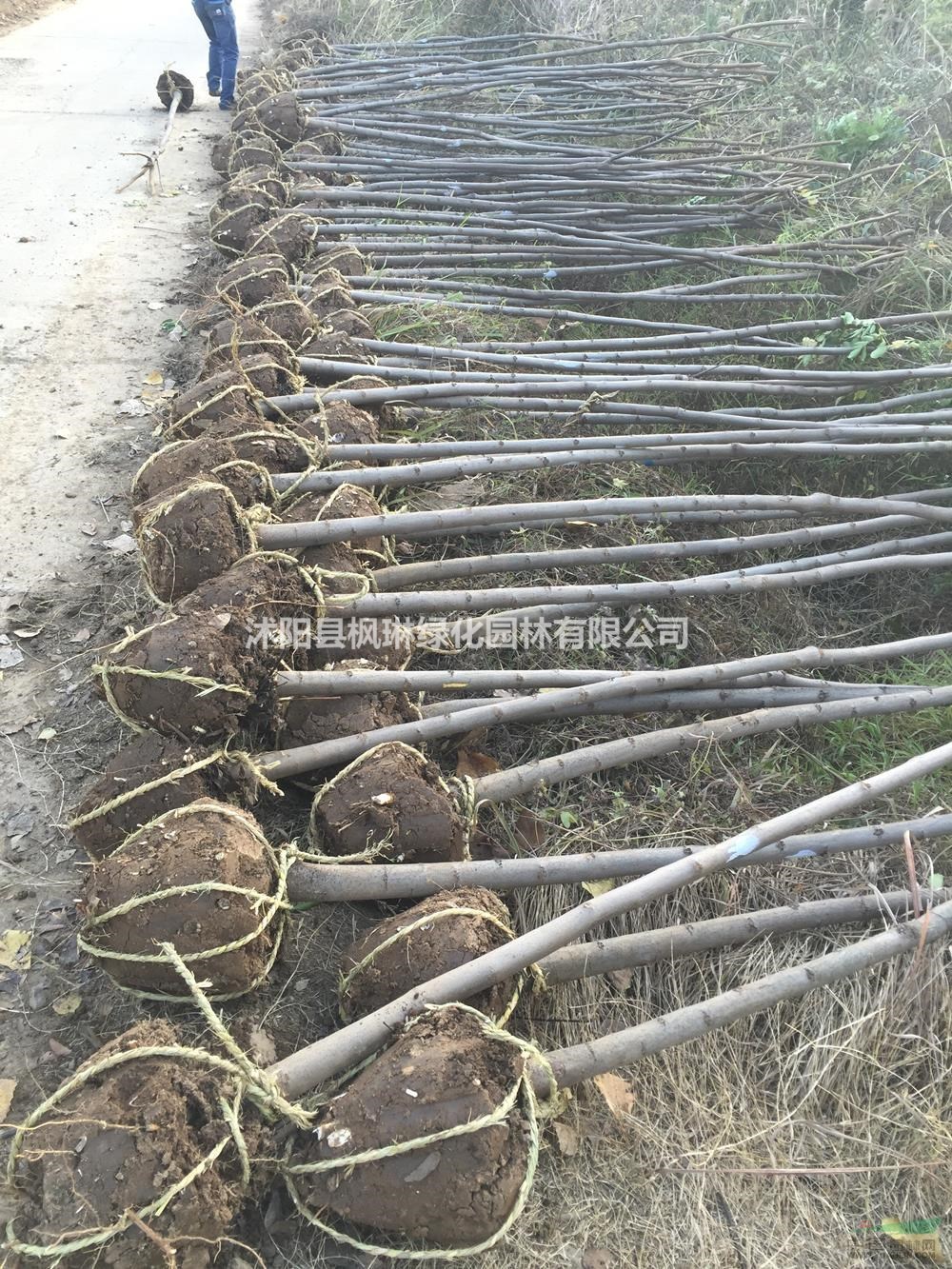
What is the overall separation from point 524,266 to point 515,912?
15.5ft

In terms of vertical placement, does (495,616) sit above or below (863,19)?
below

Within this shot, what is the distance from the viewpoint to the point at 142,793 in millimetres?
2291

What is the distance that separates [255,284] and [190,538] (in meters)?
2.24

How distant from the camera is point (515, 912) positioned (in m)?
2.55

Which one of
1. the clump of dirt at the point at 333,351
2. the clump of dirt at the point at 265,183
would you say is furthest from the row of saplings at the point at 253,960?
the clump of dirt at the point at 265,183

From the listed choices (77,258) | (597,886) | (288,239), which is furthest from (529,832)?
(77,258)

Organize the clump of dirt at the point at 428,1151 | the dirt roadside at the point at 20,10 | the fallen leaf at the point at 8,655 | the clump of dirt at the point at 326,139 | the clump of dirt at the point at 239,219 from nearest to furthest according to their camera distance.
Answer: the clump of dirt at the point at 428,1151 → the fallen leaf at the point at 8,655 → the clump of dirt at the point at 239,219 → the clump of dirt at the point at 326,139 → the dirt roadside at the point at 20,10

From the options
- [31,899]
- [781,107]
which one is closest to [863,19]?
[781,107]

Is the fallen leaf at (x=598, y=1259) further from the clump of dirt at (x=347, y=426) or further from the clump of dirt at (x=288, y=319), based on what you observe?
the clump of dirt at (x=288, y=319)

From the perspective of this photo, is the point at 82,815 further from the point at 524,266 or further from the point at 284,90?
the point at 284,90

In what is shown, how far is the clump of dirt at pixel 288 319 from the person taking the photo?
4.11 metres

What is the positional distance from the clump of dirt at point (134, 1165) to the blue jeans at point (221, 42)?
29.7 ft

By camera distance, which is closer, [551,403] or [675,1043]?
[675,1043]

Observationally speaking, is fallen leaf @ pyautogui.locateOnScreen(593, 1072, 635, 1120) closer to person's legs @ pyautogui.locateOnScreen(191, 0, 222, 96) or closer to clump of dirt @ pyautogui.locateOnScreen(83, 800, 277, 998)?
clump of dirt @ pyautogui.locateOnScreen(83, 800, 277, 998)
